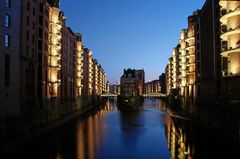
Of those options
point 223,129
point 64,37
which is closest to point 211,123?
point 223,129

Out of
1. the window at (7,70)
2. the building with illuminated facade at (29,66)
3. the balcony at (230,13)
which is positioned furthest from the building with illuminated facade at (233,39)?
the window at (7,70)

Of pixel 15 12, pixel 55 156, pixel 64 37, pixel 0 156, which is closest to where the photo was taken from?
pixel 0 156

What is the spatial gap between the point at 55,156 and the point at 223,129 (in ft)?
81.2

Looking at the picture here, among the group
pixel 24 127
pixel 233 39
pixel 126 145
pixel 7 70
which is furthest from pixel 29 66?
pixel 233 39

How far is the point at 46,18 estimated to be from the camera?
75.2m

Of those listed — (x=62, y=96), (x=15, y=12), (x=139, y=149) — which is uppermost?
(x=15, y=12)

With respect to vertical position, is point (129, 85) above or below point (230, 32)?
below

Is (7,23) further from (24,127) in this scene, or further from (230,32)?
(230,32)

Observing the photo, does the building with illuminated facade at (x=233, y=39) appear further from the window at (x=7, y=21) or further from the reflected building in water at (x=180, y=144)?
the window at (x=7, y=21)

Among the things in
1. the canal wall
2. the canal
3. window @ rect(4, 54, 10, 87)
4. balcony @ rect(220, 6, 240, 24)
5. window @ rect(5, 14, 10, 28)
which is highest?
balcony @ rect(220, 6, 240, 24)

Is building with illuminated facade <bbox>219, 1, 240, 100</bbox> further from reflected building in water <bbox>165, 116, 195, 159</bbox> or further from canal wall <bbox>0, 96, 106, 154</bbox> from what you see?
canal wall <bbox>0, 96, 106, 154</bbox>

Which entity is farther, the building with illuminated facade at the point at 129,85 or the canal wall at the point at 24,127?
the building with illuminated facade at the point at 129,85

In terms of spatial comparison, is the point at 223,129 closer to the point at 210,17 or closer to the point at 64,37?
the point at 210,17

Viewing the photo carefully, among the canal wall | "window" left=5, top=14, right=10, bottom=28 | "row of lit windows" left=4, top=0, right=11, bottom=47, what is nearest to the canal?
the canal wall
